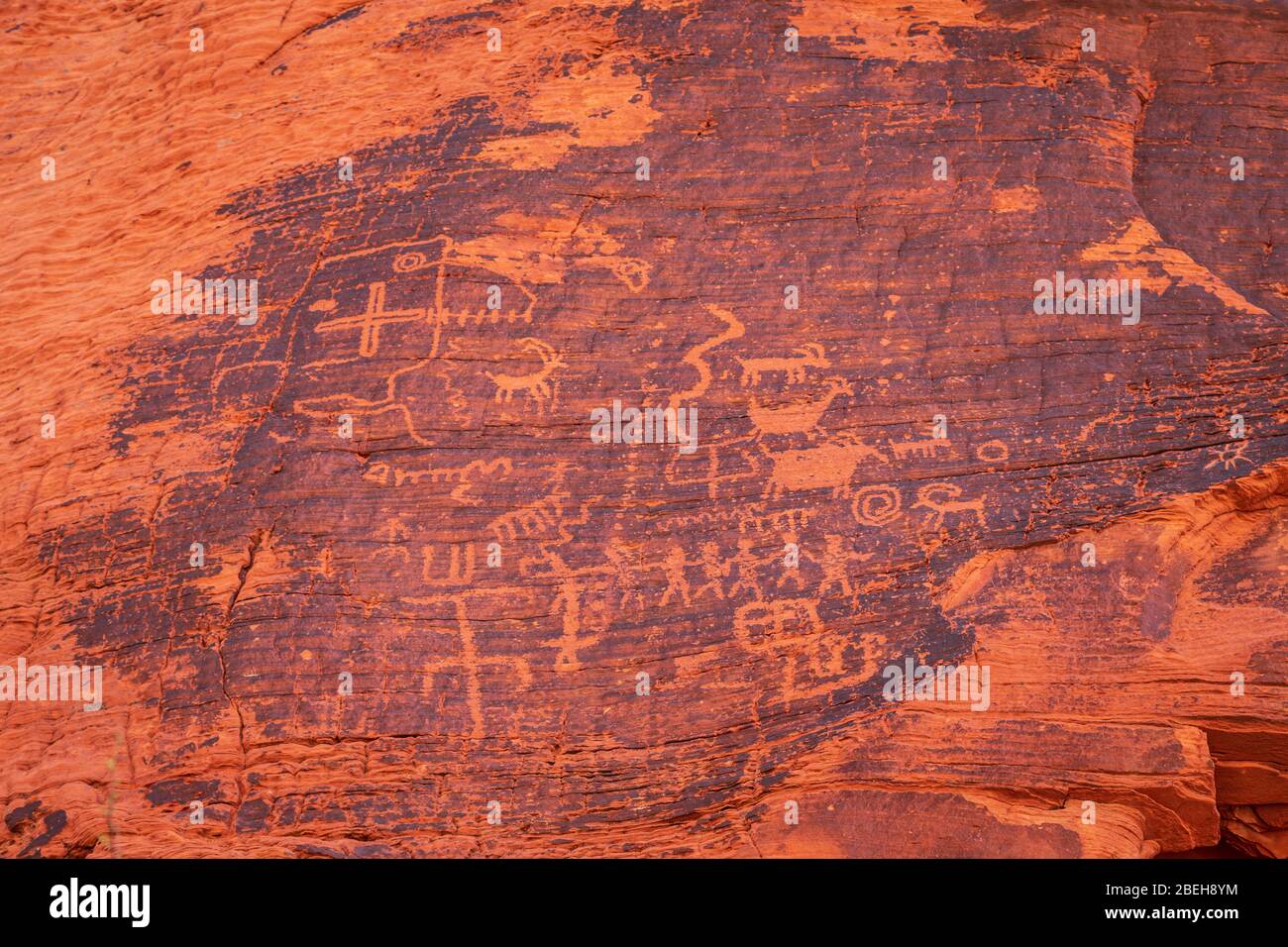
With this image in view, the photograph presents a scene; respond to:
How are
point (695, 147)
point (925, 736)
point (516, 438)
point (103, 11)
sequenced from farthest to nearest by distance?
point (103, 11) → point (695, 147) → point (516, 438) → point (925, 736)

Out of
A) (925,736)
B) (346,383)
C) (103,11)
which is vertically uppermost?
(103,11)

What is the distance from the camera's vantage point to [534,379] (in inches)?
194

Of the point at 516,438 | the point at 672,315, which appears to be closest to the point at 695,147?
the point at 672,315

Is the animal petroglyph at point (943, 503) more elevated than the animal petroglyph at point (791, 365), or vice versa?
the animal petroglyph at point (791, 365)

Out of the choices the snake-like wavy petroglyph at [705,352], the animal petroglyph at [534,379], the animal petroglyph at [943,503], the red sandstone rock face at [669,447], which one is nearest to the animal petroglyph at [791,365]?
the red sandstone rock face at [669,447]

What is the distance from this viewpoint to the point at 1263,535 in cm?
471

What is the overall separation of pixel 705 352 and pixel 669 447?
1.63ft

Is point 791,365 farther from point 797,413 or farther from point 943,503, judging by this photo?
point 943,503

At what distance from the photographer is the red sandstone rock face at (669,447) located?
451 centimetres

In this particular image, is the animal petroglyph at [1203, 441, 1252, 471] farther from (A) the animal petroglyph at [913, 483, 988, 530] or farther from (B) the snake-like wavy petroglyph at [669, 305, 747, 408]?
(B) the snake-like wavy petroglyph at [669, 305, 747, 408]

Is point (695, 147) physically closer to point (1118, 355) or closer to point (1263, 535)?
point (1118, 355)

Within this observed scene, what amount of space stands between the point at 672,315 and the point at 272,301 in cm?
199

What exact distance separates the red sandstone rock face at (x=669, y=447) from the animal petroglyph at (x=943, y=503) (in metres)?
0.01

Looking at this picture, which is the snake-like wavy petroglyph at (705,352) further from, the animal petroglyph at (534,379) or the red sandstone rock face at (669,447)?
the animal petroglyph at (534,379)
